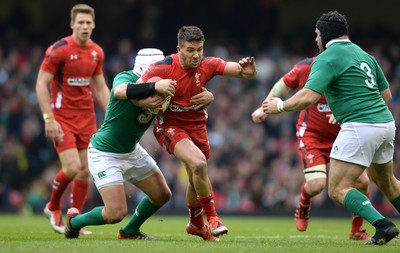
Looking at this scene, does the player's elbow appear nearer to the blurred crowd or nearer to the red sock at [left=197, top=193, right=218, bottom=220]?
the red sock at [left=197, top=193, right=218, bottom=220]

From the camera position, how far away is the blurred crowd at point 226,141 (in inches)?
747

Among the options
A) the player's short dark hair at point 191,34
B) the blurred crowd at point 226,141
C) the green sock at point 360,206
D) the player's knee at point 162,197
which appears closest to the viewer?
the green sock at point 360,206

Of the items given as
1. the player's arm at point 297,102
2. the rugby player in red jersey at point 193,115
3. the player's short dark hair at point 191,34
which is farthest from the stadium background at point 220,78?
the player's arm at point 297,102

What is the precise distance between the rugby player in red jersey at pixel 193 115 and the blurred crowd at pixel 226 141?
8873mm

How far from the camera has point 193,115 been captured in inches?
380

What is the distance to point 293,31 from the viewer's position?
23.0m

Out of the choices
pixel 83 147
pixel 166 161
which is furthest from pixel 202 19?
pixel 83 147

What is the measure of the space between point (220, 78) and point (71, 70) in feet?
34.3

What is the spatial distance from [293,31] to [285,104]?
14.6 m

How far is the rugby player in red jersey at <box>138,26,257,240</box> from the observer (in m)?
9.23

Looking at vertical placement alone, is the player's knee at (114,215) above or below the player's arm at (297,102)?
below

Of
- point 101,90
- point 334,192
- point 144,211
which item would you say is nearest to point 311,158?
point 334,192

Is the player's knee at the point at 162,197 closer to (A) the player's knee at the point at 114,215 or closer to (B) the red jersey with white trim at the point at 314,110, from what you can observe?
(A) the player's knee at the point at 114,215

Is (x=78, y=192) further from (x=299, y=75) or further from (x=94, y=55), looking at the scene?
(x=299, y=75)
